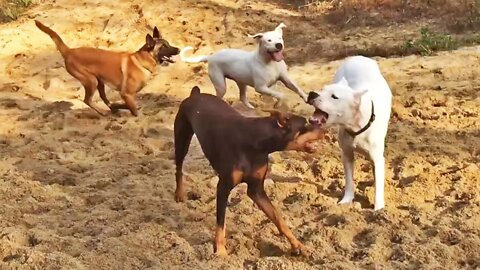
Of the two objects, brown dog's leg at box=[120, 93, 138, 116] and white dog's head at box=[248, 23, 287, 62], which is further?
brown dog's leg at box=[120, 93, 138, 116]

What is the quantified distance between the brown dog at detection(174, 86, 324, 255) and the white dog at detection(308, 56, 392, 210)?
0.37 metres

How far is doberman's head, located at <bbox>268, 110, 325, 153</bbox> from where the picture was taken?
446 cm

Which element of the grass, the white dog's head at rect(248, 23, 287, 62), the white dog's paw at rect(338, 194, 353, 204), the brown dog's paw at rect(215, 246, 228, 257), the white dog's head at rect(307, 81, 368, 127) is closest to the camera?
the brown dog's paw at rect(215, 246, 228, 257)

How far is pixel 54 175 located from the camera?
6.73 m

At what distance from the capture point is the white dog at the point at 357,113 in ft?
16.9

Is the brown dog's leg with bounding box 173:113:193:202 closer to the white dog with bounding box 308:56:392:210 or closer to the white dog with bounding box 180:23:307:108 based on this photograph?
the white dog with bounding box 308:56:392:210

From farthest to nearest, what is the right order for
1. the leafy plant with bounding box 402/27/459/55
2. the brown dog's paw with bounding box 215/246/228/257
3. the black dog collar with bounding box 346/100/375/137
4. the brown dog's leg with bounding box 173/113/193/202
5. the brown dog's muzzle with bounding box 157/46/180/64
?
the leafy plant with bounding box 402/27/459/55 < the brown dog's muzzle with bounding box 157/46/180/64 < the brown dog's leg with bounding box 173/113/193/202 < the black dog collar with bounding box 346/100/375/137 < the brown dog's paw with bounding box 215/246/228/257

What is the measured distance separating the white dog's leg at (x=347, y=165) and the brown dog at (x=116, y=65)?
341 centimetres

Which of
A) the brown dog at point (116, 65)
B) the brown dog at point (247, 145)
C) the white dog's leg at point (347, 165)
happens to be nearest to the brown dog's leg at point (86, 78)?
the brown dog at point (116, 65)

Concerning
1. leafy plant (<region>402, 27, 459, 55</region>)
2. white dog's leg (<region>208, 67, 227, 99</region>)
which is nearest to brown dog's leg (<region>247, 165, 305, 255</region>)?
white dog's leg (<region>208, 67, 227, 99</region>)

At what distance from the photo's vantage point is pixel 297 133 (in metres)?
4.47

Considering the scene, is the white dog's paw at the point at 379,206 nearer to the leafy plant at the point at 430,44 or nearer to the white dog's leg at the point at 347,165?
the white dog's leg at the point at 347,165

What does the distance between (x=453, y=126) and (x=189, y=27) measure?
548 centimetres

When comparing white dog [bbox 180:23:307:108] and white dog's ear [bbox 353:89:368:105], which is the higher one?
white dog's ear [bbox 353:89:368:105]
